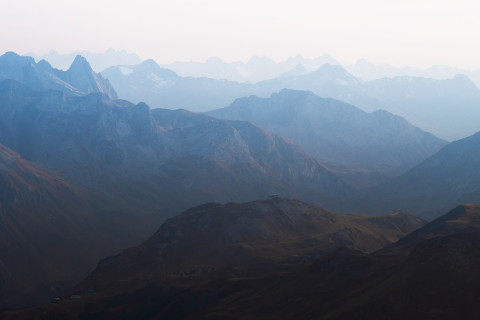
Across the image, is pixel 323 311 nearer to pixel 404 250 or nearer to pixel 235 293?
pixel 235 293

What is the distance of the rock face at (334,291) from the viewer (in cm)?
11757

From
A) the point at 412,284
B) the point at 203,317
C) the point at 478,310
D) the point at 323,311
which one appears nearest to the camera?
the point at 478,310

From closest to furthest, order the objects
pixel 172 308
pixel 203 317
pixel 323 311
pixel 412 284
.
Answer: pixel 412 284 → pixel 323 311 → pixel 203 317 → pixel 172 308

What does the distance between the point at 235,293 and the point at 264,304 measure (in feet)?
62.7

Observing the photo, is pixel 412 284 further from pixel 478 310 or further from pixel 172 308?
pixel 172 308

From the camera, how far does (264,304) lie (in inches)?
5979

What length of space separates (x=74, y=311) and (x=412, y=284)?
9776 centimetres

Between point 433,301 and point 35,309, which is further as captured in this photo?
point 35,309

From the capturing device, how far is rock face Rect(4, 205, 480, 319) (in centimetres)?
11757

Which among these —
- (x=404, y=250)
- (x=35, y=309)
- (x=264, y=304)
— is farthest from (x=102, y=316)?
(x=404, y=250)

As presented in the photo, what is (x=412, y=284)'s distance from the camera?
12188 cm

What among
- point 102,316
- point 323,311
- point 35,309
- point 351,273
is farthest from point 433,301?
point 35,309

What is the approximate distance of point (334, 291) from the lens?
14388cm

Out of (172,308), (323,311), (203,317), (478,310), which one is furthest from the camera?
(172,308)
